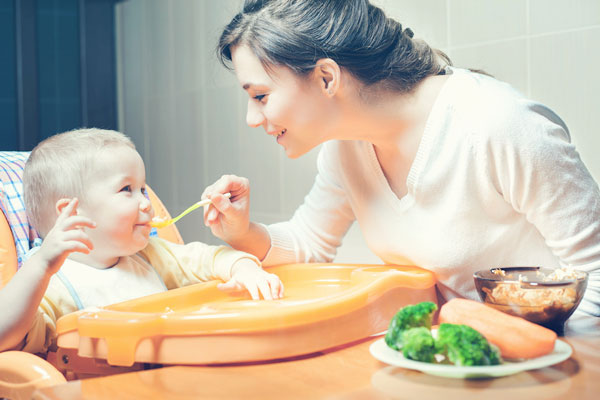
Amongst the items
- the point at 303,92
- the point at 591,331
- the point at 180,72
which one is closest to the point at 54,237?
the point at 303,92

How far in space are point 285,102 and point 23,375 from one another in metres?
0.60

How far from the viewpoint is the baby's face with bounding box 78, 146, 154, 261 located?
122 centimetres

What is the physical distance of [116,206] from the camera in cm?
122

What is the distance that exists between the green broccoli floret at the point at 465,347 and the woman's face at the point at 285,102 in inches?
21.9

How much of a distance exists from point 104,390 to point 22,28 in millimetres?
2921

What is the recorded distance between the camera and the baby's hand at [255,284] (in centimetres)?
118

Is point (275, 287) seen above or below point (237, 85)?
below

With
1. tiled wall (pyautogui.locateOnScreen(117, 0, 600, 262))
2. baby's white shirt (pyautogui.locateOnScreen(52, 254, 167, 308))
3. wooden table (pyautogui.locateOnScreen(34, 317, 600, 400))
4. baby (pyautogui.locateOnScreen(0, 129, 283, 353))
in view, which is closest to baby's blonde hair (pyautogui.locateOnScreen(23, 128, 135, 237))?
baby (pyautogui.locateOnScreen(0, 129, 283, 353))

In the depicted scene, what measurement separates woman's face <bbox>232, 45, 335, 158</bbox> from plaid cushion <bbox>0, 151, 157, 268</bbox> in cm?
49

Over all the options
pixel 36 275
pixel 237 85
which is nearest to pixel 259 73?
pixel 36 275

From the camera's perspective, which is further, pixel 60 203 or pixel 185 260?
pixel 185 260

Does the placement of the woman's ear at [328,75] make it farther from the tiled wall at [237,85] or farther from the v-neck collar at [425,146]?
the tiled wall at [237,85]

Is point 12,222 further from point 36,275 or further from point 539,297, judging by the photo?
point 539,297

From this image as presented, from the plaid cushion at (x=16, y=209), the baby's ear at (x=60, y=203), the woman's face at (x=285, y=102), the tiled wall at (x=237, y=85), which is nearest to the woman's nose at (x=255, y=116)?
the woman's face at (x=285, y=102)
